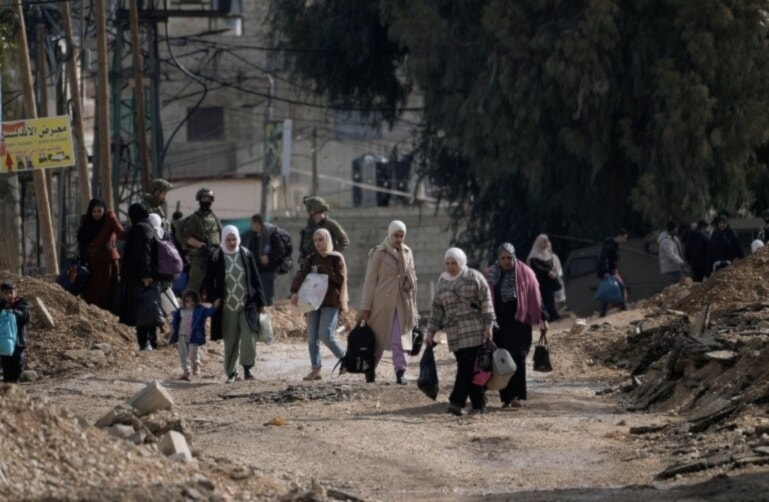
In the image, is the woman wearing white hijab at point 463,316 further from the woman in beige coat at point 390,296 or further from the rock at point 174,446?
the rock at point 174,446

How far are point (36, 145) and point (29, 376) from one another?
483 cm

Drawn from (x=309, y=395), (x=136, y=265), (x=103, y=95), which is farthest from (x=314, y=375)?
(x=103, y=95)

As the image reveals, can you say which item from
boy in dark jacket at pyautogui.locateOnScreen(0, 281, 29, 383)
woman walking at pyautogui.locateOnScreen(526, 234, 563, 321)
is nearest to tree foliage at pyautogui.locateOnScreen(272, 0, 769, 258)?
woman walking at pyautogui.locateOnScreen(526, 234, 563, 321)

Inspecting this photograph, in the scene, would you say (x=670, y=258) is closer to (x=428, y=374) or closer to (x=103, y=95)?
(x=103, y=95)

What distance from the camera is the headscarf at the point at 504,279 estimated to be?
46.5 feet

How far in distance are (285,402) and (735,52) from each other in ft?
55.8

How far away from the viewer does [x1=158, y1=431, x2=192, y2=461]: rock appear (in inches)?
379

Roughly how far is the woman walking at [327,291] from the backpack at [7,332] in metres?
2.51

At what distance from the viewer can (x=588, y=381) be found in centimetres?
1680

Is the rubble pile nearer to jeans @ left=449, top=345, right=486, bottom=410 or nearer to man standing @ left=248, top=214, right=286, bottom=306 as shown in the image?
jeans @ left=449, top=345, right=486, bottom=410

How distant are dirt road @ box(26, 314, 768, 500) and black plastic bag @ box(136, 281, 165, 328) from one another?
65cm

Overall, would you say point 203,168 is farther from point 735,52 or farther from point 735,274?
point 735,274

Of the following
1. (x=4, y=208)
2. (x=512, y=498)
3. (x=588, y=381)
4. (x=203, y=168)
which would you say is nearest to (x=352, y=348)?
(x=588, y=381)

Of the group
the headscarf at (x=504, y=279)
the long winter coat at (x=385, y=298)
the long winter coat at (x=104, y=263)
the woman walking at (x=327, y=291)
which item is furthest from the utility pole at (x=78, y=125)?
the headscarf at (x=504, y=279)
